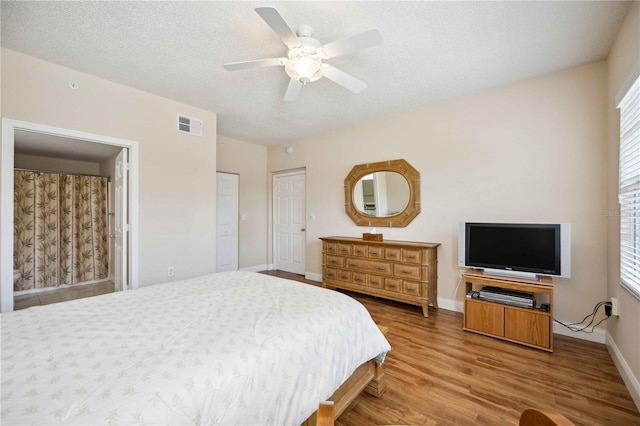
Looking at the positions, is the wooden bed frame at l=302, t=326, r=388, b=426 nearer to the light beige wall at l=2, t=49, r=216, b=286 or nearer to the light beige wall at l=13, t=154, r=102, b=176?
the light beige wall at l=2, t=49, r=216, b=286

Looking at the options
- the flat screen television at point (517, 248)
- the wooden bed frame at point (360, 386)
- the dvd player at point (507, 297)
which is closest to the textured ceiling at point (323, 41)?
the flat screen television at point (517, 248)

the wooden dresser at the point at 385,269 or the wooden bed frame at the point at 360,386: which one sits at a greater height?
the wooden dresser at the point at 385,269

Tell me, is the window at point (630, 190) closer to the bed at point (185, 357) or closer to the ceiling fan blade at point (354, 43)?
the ceiling fan blade at point (354, 43)

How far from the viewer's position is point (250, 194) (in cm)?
524

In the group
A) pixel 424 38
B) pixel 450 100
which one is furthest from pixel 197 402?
pixel 450 100

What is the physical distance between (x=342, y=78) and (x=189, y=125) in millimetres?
2296

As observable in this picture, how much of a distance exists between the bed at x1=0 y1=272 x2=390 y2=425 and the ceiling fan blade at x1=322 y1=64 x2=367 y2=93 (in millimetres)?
1701

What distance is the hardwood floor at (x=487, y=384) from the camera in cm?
157

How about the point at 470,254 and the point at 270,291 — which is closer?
the point at 270,291

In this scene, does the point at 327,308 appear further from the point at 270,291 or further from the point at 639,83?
the point at 639,83

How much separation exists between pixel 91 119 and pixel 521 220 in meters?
4.63

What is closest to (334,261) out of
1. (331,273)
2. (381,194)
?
(331,273)

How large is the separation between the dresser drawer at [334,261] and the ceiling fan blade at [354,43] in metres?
2.65

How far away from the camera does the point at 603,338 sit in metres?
2.42
